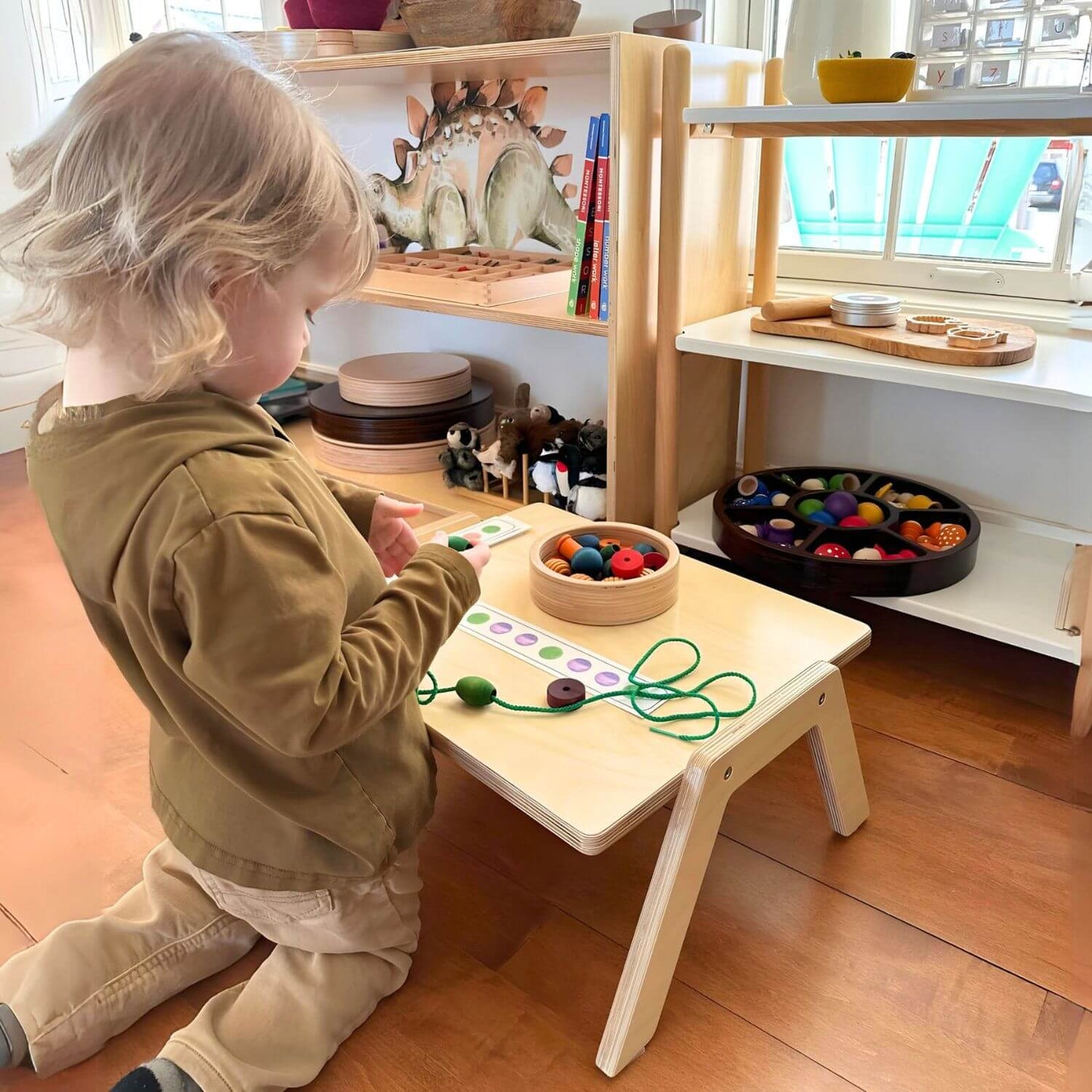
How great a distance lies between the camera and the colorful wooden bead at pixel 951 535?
4.67 ft

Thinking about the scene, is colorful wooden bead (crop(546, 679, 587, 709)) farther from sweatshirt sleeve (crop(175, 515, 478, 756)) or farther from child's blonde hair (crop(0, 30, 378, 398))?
child's blonde hair (crop(0, 30, 378, 398))

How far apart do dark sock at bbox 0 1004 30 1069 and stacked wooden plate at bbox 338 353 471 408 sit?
1272mm

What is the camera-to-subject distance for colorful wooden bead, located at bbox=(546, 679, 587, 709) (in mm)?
980

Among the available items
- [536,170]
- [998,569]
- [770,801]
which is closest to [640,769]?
[770,801]

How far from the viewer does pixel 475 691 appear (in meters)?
0.99

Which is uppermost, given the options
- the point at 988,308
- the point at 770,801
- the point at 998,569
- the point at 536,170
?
the point at 536,170

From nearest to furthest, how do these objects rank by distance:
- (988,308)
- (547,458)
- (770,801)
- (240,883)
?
(240,883) < (770,801) < (988,308) < (547,458)

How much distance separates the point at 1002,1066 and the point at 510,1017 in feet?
1.43

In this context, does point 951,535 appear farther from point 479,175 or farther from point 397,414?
point 479,175

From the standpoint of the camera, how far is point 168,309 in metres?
0.65

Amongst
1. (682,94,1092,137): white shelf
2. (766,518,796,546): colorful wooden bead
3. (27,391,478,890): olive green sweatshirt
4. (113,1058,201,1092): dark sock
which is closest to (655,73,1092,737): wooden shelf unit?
(682,94,1092,137): white shelf

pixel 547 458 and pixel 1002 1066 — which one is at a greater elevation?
pixel 547 458

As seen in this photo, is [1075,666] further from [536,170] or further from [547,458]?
[536,170]

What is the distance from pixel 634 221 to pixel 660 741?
2.75 ft
